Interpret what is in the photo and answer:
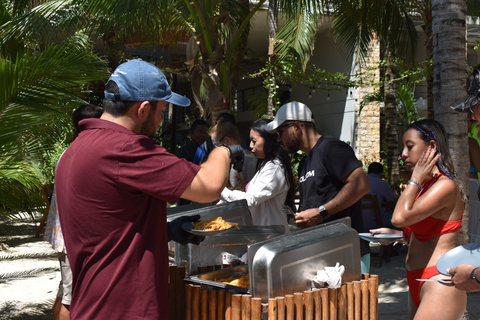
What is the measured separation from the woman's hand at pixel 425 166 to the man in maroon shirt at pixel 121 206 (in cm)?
130

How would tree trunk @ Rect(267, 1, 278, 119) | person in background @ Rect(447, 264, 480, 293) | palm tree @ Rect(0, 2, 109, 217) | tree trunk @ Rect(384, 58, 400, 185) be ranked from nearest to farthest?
person in background @ Rect(447, 264, 480, 293) < palm tree @ Rect(0, 2, 109, 217) < tree trunk @ Rect(384, 58, 400, 185) < tree trunk @ Rect(267, 1, 278, 119)

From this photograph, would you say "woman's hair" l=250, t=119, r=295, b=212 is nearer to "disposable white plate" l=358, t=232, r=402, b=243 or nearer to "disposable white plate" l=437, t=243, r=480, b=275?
"disposable white plate" l=358, t=232, r=402, b=243

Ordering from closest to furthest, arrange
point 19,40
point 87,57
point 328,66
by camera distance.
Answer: point 87,57
point 19,40
point 328,66

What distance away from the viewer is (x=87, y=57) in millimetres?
4152

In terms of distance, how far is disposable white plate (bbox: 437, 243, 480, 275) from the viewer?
2221mm

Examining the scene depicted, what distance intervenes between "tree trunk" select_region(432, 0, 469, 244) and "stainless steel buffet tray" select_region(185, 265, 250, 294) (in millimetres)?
2411

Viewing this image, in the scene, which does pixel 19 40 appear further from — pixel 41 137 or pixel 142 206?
pixel 142 206

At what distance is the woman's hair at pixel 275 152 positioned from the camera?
4201mm

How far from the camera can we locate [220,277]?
3.17 meters

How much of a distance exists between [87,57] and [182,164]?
246cm

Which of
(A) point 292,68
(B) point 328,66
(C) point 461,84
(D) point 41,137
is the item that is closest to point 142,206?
(D) point 41,137

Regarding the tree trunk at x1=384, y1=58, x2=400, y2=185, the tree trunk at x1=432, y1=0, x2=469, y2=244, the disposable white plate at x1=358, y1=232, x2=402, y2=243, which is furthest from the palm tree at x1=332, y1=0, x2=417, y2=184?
the disposable white plate at x1=358, y1=232, x2=402, y2=243

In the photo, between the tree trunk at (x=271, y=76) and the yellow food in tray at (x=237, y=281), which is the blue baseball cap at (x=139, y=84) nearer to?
the yellow food in tray at (x=237, y=281)

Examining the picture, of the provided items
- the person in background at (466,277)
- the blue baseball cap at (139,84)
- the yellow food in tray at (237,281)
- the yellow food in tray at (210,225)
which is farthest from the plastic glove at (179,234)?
the person in background at (466,277)
